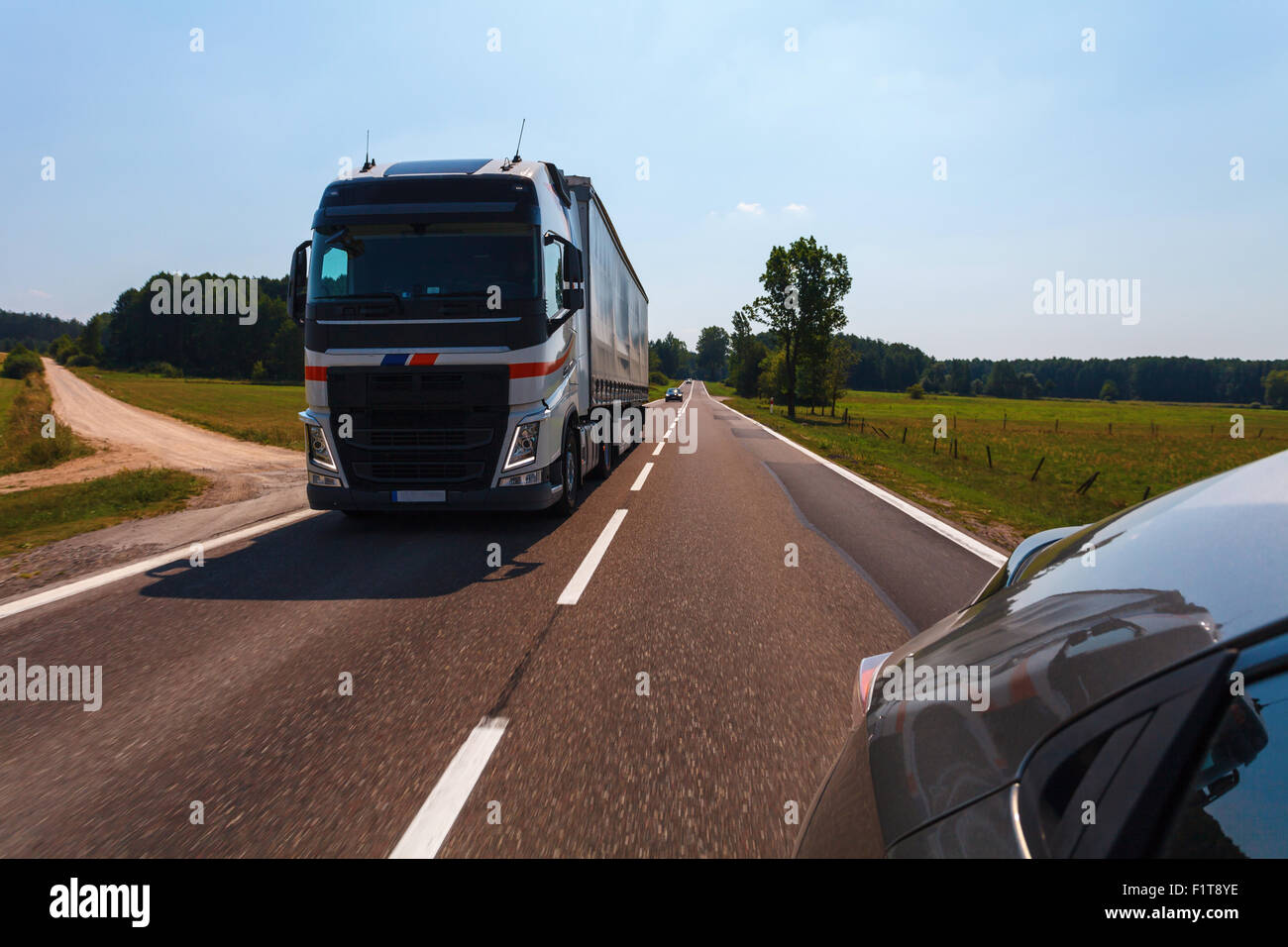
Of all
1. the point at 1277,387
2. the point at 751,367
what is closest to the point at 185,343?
the point at 751,367

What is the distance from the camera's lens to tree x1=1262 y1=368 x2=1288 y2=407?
90.1 metres

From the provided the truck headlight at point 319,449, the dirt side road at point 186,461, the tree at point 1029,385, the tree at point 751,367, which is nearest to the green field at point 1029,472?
the truck headlight at point 319,449

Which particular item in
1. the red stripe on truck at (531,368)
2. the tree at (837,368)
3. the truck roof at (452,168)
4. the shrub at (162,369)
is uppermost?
the shrub at (162,369)

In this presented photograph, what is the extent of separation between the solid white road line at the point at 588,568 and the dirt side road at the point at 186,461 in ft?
19.4

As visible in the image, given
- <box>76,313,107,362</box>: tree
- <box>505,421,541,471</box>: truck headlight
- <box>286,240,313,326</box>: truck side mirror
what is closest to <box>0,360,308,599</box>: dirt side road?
<box>286,240,313,326</box>: truck side mirror

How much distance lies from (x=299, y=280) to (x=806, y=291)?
4362cm

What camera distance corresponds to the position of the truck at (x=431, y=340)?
7266 mm

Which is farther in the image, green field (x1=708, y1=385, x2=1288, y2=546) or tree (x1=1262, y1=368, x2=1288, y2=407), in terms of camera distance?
tree (x1=1262, y1=368, x2=1288, y2=407)

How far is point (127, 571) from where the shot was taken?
6.10 m

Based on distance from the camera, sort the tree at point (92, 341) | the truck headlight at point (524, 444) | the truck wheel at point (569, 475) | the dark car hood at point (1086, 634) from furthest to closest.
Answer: the tree at point (92, 341)
the truck wheel at point (569, 475)
the truck headlight at point (524, 444)
the dark car hood at point (1086, 634)

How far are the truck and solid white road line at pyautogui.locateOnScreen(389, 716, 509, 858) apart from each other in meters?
4.34

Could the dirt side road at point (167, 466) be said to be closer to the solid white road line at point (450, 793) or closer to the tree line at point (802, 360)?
the solid white road line at point (450, 793)

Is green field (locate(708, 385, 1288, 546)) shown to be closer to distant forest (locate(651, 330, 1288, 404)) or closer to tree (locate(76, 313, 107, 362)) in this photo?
distant forest (locate(651, 330, 1288, 404))
